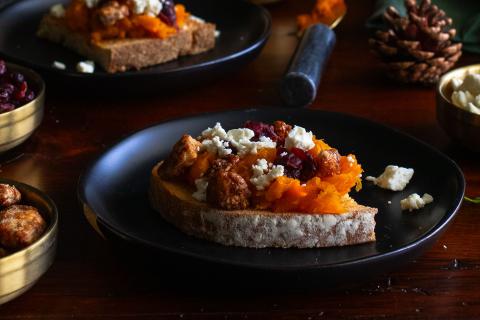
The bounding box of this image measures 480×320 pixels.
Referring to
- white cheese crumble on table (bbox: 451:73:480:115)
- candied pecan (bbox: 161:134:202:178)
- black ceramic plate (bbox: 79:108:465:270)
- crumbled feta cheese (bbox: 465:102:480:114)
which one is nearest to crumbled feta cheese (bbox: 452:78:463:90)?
white cheese crumble on table (bbox: 451:73:480:115)

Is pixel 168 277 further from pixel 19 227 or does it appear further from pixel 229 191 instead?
pixel 19 227

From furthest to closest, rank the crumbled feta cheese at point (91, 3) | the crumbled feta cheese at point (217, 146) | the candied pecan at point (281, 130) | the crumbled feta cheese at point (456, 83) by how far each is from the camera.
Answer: the crumbled feta cheese at point (91, 3) → the crumbled feta cheese at point (456, 83) → the candied pecan at point (281, 130) → the crumbled feta cheese at point (217, 146)

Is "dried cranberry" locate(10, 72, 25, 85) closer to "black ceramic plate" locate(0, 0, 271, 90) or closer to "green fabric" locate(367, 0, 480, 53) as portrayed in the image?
"black ceramic plate" locate(0, 0, 271, 90)

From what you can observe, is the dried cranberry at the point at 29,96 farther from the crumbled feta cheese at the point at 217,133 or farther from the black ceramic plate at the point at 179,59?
the crumbled feta cheese at the point at 217,133

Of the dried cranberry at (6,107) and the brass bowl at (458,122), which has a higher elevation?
the dried cranberry at (6,107)

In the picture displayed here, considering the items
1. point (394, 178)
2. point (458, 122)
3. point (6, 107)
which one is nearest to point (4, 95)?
point (6, 107)

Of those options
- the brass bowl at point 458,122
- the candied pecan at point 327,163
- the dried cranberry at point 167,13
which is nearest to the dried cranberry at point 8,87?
the dried cranberry at point 167,13

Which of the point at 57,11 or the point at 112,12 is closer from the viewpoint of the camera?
the point at 112,12
